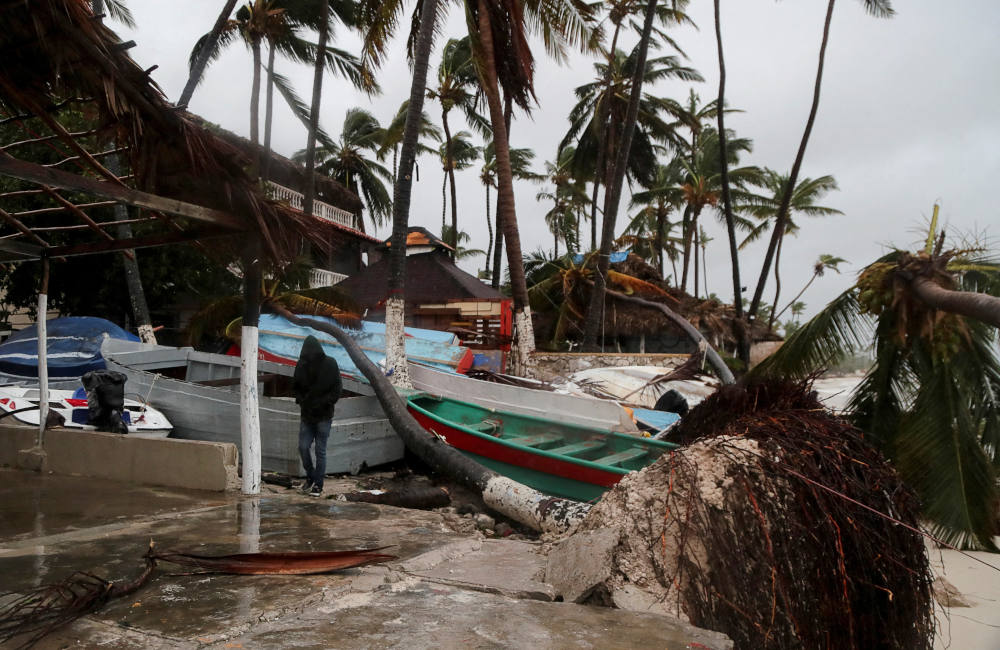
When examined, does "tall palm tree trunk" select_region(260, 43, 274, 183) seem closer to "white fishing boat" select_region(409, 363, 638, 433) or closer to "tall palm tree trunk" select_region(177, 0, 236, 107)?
"tall palm tree trunk" select_region(177, 0, 236, 107)

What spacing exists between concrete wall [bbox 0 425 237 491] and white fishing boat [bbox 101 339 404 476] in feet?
7.67

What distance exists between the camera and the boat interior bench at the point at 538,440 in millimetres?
9000

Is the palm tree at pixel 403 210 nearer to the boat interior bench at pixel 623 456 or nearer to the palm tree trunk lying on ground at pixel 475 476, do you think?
the palm tree trunk lying on ground at pixel 475 476

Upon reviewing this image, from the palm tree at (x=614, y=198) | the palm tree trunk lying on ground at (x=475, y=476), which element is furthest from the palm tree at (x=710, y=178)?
the palm tree trunk lying on ground at (x=475, y=476)

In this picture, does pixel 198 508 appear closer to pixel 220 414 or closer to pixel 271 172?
pixel 220 414

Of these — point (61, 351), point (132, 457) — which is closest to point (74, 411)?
point (132, 457)

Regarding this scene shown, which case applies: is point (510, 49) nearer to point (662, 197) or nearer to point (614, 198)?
point (614, 198)

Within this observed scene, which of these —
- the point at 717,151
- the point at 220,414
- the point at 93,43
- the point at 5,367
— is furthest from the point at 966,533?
the point at 717,151

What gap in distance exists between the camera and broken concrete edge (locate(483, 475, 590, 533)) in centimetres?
586

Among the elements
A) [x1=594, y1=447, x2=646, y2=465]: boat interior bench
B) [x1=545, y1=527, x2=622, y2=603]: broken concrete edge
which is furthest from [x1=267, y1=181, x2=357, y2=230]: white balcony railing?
[x1=545, y1=527, x2=622, y2=603]: broken concrete edge

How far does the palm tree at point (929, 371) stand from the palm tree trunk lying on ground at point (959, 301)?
1cm

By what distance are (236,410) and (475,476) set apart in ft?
14.4

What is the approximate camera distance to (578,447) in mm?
8953

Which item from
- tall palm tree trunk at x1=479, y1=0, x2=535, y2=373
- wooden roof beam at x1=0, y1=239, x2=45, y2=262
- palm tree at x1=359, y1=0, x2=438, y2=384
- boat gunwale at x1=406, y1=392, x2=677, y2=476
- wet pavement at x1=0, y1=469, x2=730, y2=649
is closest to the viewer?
wet pavement at x1=0, y1=469, x2=730, y2=649
